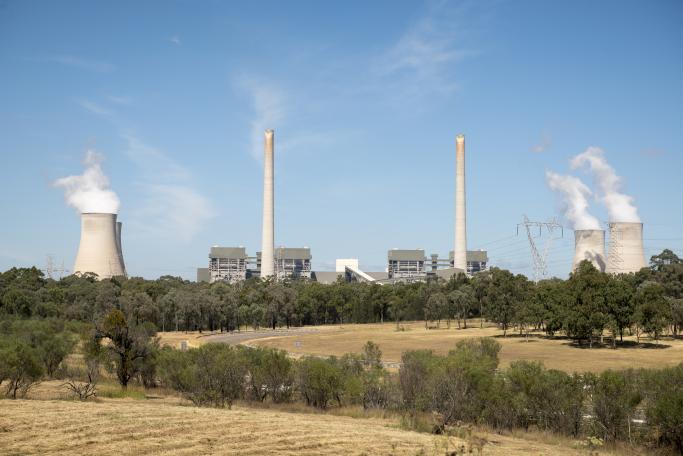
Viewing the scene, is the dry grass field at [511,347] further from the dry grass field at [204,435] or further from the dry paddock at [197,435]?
the dry paddock at [197,435]

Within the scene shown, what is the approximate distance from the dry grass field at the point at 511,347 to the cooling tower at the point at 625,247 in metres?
30.8

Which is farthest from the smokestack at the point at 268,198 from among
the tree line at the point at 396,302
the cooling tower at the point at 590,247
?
the cooling tower at the point at 590,247

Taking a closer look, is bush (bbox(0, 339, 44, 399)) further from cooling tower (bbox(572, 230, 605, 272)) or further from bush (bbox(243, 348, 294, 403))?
cooling tower (bbox(572, 230, 605, 272))

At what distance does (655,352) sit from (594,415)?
37597mm

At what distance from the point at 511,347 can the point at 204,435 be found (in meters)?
47.9

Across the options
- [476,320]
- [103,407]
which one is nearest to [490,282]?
[476,320]

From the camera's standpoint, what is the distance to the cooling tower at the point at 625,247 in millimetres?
108381

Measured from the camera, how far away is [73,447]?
17500 mm

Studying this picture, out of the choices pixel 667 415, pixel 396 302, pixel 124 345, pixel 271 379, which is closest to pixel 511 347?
pixel 271 379

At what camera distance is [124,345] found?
32.2 m

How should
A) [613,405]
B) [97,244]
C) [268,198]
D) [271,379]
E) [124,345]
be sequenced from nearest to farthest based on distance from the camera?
A: [613,405]
[271,379]
[124,345]
[97,244]
[268,198]

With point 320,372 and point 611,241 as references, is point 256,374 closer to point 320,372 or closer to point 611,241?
point 320,372

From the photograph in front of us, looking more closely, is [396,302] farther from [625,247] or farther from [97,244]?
[97,244]

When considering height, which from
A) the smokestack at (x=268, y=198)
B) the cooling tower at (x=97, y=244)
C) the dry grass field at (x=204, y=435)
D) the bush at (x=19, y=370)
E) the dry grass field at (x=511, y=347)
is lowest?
the dry grass field at (x=511, y=347)
